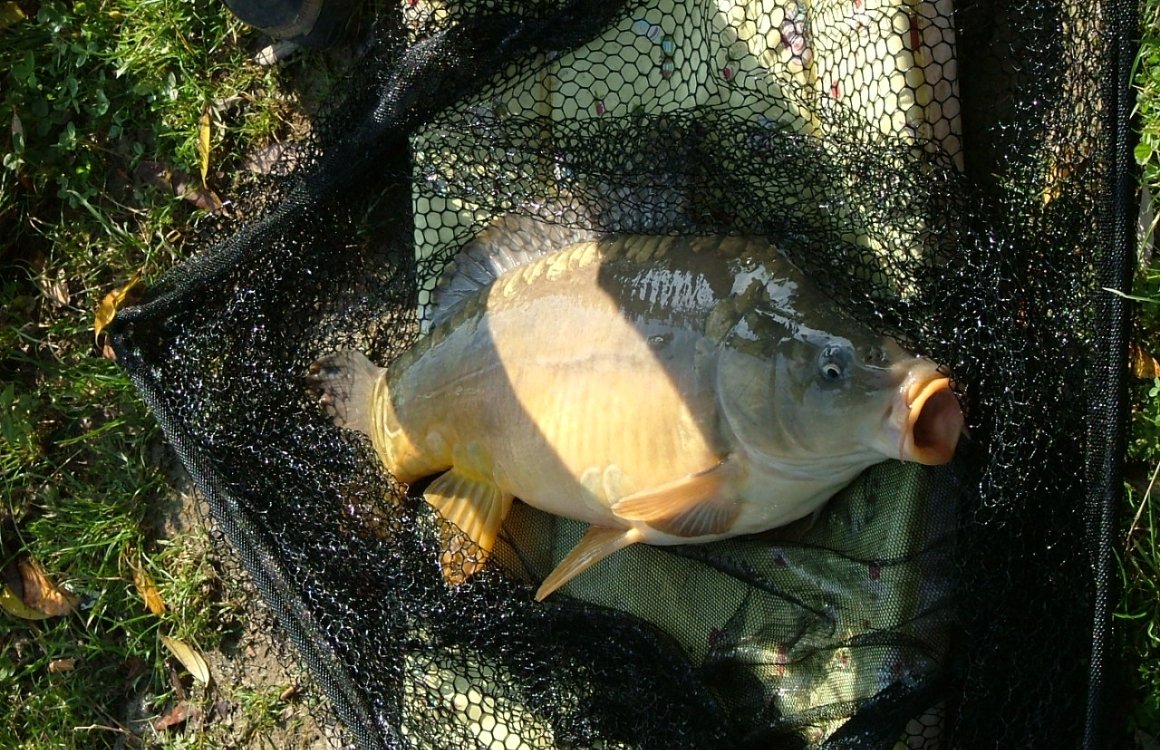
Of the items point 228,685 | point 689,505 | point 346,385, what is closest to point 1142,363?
point 689,505

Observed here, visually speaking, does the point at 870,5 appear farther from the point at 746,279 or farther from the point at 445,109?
the point at 445,109

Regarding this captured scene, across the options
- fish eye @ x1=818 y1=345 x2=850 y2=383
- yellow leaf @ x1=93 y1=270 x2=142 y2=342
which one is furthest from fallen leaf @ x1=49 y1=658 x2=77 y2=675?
fish eye @ x1=818 y1=345 x2=850 y2=383

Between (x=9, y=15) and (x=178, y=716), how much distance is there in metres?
2.14

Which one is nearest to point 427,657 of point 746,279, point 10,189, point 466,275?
point 466,275

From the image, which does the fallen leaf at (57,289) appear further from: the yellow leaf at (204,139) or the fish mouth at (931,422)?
the fish mouth at (931,422)

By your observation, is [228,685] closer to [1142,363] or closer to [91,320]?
[91,320]

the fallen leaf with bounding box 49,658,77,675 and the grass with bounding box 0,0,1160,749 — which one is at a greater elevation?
the grass with bounding box 0,0,1160,749

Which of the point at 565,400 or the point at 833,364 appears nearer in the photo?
the point at 833,364

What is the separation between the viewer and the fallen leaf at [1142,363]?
6.31ft

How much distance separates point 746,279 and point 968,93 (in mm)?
663

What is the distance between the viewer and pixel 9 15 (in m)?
3.15

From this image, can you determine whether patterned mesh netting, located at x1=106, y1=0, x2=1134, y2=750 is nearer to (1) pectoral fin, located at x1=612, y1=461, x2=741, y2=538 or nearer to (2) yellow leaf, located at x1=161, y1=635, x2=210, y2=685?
(1) pectoral fin, located at x1=612, y1=461, x2=741, y2=538

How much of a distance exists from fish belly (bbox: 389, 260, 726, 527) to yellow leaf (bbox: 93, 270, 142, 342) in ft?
3.45

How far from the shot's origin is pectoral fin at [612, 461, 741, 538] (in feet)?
6.23
